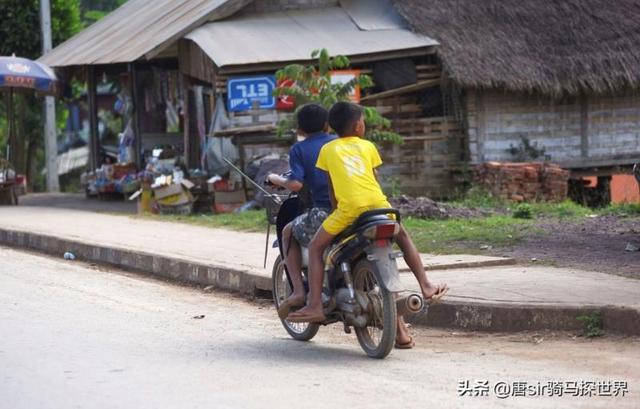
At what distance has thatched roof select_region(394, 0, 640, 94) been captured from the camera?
19.5 m

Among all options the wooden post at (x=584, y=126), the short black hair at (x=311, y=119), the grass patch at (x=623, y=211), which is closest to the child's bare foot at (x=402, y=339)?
the short black hair at (x=311, y=119)

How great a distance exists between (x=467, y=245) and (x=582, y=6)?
1095 cm

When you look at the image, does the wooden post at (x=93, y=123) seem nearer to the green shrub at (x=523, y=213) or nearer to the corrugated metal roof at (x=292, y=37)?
the corrugated metal roof at (x=292, y=37)

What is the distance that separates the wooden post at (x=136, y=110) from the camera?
75.0 feet

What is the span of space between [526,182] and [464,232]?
6.73m

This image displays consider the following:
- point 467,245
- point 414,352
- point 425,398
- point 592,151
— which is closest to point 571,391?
point 425,398

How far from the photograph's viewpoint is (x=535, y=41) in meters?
20.3

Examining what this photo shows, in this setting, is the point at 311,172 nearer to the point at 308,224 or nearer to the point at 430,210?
the point at 308,224

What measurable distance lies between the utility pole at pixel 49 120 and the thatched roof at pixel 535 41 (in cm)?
873

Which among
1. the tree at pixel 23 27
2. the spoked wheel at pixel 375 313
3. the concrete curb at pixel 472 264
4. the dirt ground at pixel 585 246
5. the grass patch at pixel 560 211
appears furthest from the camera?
the tree at pixel 23 27

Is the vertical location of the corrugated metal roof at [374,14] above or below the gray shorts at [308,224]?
above

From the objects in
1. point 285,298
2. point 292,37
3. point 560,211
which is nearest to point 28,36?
point 292,37

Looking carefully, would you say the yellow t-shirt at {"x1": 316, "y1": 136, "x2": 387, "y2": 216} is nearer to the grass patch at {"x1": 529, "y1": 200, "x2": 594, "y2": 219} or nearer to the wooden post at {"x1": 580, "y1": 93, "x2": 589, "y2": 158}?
the grass patch at {"x1": 529, "y1": 200, "x2": 594, "y2": 219}

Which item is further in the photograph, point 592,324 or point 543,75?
point 543,75
